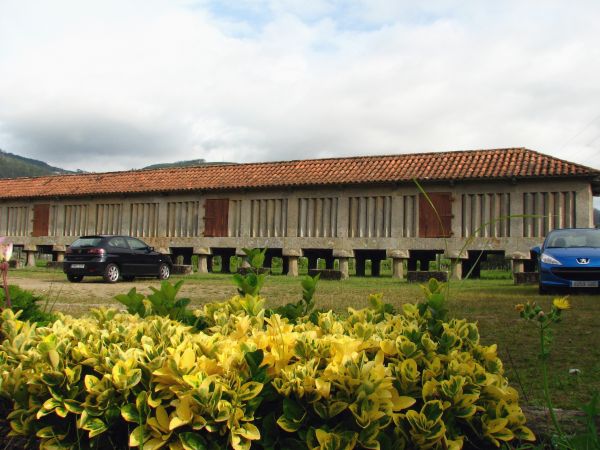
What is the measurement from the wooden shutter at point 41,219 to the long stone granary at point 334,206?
2.5 inches

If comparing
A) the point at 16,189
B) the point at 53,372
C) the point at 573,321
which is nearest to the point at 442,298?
the point at 53,372

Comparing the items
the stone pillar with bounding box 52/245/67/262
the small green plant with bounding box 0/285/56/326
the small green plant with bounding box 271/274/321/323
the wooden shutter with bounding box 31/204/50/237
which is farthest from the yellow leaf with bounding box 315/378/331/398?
the wooden shutter with bounding box 31/204/50/237

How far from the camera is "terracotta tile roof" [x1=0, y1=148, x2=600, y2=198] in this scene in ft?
69.7

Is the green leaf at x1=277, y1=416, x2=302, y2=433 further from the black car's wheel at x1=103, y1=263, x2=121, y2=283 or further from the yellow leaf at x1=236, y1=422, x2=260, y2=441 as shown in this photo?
the black car's wheel at x1=103, y1=263, x2=121, y2=283

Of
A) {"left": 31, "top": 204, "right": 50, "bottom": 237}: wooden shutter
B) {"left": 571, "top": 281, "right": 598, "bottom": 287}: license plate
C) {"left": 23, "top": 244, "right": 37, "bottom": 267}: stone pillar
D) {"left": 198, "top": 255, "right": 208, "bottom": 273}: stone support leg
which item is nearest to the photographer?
{"left": 571, "top": 281, "right": 598, "bottom": 287}: license plate

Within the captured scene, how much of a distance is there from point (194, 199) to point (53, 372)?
24.9 meters

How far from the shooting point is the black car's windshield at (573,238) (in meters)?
14.3

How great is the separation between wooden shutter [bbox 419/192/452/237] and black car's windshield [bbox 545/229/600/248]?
7013 mm

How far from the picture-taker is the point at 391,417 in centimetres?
214

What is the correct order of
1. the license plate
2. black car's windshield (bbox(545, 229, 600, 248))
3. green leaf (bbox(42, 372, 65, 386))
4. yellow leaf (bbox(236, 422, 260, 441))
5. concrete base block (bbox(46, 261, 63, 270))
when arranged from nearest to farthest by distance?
yellow leaf (bbox(236, 422, 260, 441)) < green leaf (bbox(42, 372, 65, 386)) < the license plate < black car's windshield (bbox(545, 229, 600, 248)) < concrete base block (bbox(46, 261, 63, 270))

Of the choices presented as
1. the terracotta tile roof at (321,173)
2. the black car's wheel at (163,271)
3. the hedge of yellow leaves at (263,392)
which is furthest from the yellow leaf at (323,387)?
the terracotta tile roof at (321,173)

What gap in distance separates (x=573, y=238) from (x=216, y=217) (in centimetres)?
1587

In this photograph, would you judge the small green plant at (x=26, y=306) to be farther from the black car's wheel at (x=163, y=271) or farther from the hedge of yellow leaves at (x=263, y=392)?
the black car's wheel at (x=163, y=271)

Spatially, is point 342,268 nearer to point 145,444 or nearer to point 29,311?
point 29,311
